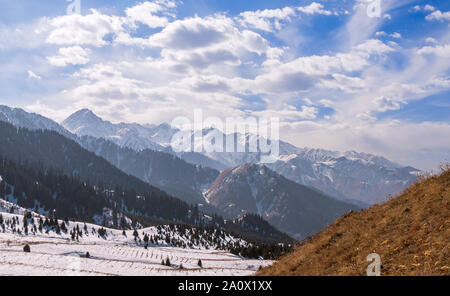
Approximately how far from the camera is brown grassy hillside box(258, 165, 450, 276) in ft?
44.5

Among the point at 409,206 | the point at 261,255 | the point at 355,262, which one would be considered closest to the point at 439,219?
the point at 409,206

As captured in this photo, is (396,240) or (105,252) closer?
(396,240)

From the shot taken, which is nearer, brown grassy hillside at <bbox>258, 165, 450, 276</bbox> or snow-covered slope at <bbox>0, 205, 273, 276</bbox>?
brown grassy hillside at <bbox>258, 165, 450, 276</bbox>

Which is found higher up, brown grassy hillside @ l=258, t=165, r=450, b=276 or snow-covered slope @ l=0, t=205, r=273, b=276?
brown grassy hillside @ l=258, t=165, r=450, b=276

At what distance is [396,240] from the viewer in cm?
1584

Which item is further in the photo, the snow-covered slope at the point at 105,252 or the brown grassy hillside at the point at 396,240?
the snow-covered slope at the point at 105,252

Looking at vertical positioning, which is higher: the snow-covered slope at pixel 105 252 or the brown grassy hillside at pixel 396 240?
the brown grassy hillside at pixel 396 240

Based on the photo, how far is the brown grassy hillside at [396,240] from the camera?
44.5 feet

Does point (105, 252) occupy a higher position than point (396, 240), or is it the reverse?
point (396, 240)
